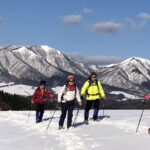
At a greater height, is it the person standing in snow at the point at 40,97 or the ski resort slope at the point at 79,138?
the person standing in snow at the point at 40,97

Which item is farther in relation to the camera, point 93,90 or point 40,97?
point 40,97

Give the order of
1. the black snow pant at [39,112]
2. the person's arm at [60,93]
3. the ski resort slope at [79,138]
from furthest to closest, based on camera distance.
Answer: the black snow pant at [39,112], the person's arm at [60,93], the ski resort slope at [79,138]

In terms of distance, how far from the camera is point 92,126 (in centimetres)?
1647

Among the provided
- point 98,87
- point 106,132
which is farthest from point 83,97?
point 106,132

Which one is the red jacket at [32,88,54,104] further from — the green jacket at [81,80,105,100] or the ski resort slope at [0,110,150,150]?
the ski resort slope at [0,110,150,150]

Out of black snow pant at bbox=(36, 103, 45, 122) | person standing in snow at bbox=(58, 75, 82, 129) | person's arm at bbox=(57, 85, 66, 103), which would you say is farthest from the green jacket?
black snow pant at bbox=(36, 103, 45, 122)

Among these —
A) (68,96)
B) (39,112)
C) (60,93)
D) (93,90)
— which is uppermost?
(93,90)

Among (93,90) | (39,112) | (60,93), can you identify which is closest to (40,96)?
(39,112)

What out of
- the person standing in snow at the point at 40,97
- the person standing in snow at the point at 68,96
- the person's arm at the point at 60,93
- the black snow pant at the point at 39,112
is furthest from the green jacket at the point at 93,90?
the black snow pant at the point at 39,112

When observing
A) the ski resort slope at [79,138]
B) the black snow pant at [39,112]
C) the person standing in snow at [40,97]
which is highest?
the person standing in snow at [40,97]

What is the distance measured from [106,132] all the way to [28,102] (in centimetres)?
5762

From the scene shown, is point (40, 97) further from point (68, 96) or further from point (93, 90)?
point (68, 96)

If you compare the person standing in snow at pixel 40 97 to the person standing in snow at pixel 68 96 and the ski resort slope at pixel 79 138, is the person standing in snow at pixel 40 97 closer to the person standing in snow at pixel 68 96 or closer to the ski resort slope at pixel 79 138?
the ski resort slope at pixel 79 138

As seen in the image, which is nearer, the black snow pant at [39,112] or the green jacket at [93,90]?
the green jacket at [93,90]
